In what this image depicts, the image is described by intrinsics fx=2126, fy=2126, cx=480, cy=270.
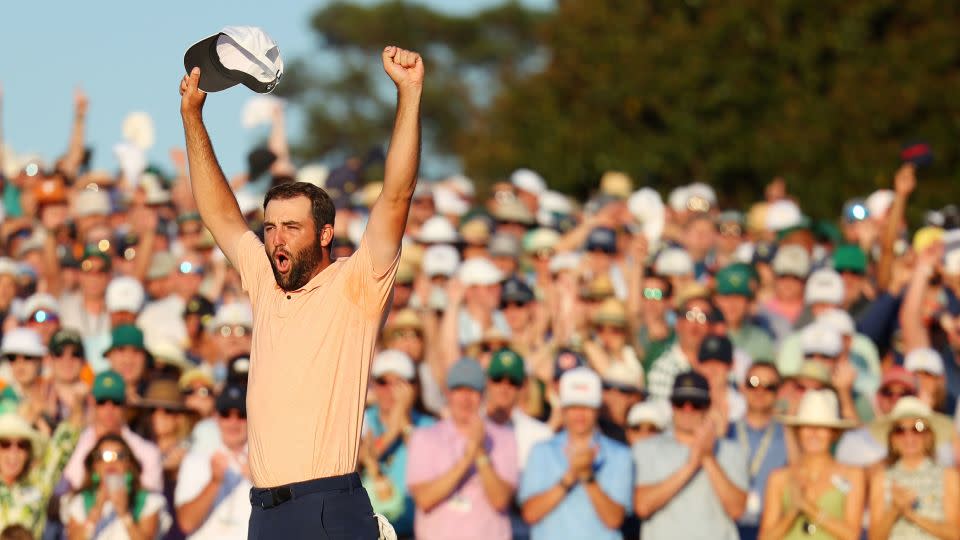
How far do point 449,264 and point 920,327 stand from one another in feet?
10.8

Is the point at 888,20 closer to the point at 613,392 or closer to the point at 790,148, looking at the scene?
the point at 790,148

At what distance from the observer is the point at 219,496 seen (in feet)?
39.3

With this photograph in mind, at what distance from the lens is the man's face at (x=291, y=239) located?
798 centimetres

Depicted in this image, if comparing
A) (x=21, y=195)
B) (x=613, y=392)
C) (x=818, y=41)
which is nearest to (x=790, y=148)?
(x=818, y=41)

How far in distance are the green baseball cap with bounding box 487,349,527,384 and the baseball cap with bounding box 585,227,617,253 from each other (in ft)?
8.92

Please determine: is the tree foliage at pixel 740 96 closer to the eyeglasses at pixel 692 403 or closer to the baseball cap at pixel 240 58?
the eyeglasses at pixel 692 403

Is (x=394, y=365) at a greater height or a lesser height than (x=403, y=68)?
lesser

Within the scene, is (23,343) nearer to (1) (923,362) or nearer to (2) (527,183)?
(1) (923,362)

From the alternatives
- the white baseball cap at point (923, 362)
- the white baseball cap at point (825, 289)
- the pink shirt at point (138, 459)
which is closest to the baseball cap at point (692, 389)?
the white baseball cap at point (923, 362)

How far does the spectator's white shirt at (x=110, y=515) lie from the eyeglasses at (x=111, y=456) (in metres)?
0.24

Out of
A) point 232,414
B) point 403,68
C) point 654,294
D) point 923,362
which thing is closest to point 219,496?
point 232,414

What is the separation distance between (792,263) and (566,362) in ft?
8.20

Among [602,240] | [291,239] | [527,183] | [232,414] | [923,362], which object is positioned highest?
[527,183]

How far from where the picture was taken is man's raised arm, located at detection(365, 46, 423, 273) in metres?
7.77
